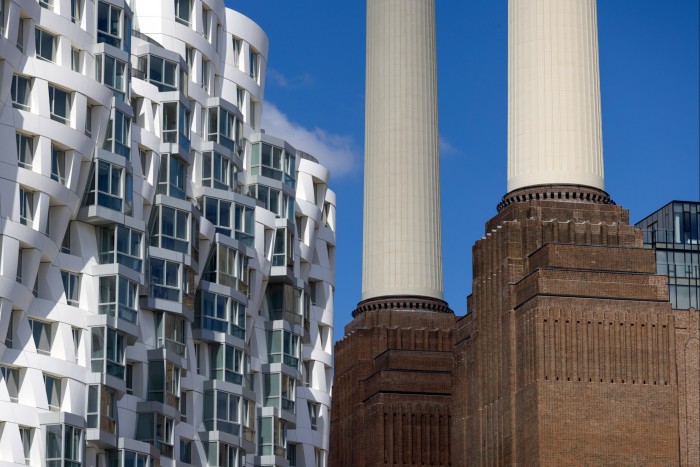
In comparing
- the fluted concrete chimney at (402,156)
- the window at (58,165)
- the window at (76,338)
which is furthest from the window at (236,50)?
the fluted concrete chimney at (402,156)

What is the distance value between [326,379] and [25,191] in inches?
1742

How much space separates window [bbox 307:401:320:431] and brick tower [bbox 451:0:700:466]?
12.5 m

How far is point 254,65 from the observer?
12144 centimetres

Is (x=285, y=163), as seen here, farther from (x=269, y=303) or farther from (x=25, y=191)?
(x=25, y=191)

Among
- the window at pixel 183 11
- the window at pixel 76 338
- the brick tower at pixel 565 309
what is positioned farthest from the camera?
the brick tower at pixel 565 309

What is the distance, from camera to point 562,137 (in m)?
125

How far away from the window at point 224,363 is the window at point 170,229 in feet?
26.5

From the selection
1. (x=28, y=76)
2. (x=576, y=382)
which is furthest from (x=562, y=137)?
(x=28, y=76)

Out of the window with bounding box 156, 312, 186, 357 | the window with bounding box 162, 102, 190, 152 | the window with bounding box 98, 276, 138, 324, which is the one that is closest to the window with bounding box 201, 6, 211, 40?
the window with bounding box 162, 102, 190, 152

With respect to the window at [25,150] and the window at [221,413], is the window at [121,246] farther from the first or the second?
the window at [221,413]

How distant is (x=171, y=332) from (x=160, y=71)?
15.9 meters

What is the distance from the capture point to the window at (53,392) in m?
86.6

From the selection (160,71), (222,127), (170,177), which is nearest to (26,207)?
(170,177)

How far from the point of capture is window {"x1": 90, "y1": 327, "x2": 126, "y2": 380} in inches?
3511
